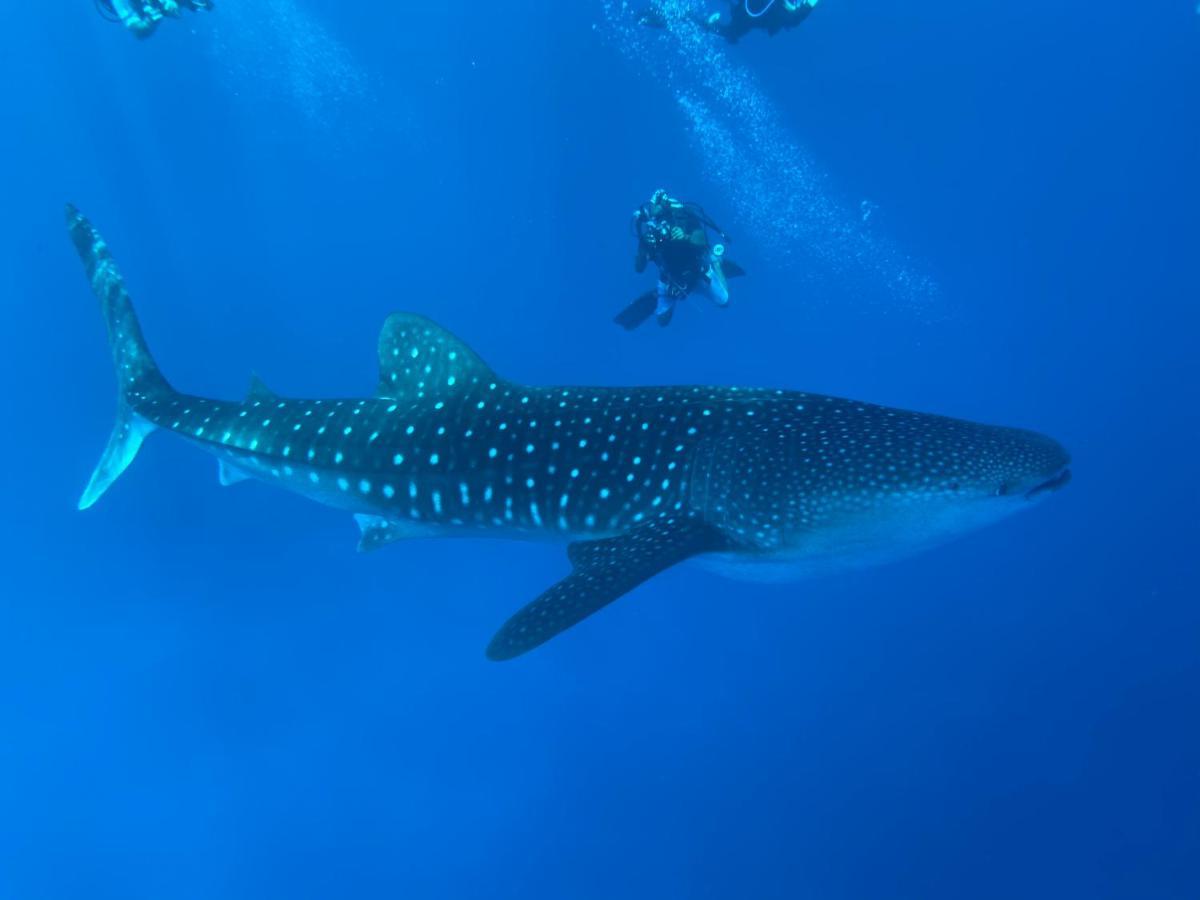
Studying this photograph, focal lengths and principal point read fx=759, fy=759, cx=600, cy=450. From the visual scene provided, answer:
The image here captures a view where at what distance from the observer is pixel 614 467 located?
4.79m

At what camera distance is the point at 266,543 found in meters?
18.3

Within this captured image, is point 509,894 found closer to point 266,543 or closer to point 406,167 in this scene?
point 266,543

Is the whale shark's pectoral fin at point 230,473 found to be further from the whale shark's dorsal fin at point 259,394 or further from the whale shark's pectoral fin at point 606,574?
the whale shark's pectoral fin at point 606,574

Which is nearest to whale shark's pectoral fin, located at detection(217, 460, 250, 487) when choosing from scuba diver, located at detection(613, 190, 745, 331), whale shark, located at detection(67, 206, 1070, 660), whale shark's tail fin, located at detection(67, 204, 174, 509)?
whale shark, located at detection(67, 206, 1070, 660)

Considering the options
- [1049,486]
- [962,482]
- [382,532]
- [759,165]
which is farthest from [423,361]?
[759,165]

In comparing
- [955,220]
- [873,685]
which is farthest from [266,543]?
[955,220]

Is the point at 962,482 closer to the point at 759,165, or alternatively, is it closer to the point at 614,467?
the point at 614,467

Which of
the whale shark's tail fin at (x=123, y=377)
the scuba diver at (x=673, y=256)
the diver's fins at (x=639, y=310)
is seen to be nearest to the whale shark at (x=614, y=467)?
the whale shark's tail fin at (x=123, y=377)

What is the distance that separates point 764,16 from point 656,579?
10.5 m

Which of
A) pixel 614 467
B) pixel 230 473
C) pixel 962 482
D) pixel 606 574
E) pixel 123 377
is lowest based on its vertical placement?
pixel 606 574

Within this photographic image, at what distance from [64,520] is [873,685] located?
19027 mm

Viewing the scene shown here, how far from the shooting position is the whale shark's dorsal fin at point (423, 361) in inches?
217

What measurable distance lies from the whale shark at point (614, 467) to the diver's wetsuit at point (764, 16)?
35.4 feet

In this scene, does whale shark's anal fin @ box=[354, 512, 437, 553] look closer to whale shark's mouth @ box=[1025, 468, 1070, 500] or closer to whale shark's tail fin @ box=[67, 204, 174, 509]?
whale shark's tail fin @ box=[67, 204, 174, 509]
